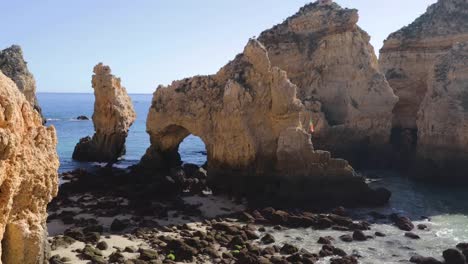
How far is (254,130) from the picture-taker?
29.8m

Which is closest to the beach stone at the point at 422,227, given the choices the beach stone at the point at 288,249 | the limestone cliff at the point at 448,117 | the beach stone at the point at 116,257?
the beach stone at the point at 288,249

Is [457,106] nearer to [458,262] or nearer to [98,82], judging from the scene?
[458,262]

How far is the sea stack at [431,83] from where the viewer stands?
34.7 m

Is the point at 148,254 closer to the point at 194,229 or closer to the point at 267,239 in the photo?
the point at 194,229

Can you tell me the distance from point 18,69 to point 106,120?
8.76m

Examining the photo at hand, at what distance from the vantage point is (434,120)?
117 feet

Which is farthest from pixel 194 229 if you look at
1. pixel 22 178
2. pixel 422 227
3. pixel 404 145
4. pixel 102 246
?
pixel 404 145

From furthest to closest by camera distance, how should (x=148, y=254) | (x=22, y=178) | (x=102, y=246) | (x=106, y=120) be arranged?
(x=106, y=120) < (x=102, y=246) < (x=148, y=254) < (x=22, y=178)

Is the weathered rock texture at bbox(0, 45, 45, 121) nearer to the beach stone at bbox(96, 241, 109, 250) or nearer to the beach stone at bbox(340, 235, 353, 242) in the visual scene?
the beach stone at bbox(96, 241, 109, 250)

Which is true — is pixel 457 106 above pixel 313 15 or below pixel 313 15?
below

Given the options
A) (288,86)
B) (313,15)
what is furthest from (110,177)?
(313,15)

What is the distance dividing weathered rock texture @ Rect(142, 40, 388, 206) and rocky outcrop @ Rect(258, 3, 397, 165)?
1119 cm

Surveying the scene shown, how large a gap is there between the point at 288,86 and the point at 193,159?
21432 mm

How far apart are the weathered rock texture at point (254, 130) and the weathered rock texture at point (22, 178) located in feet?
53.2
